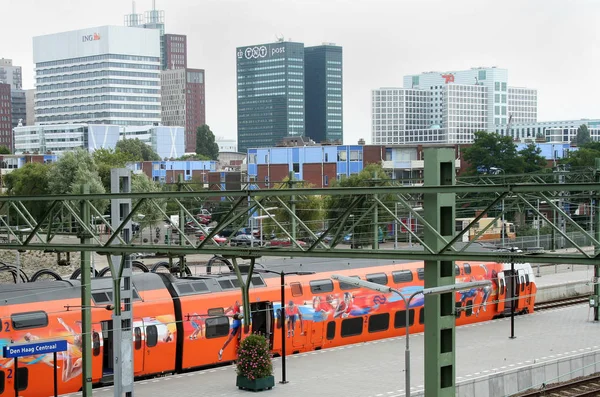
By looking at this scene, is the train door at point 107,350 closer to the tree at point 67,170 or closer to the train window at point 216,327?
the train window at point 216,327

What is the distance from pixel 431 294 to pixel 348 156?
79762 millimetres

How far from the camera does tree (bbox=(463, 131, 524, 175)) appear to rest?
304 feet

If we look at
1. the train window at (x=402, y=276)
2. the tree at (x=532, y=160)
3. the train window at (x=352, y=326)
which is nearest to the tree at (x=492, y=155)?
the tree at (x=532, y=160)

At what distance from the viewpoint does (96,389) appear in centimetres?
2698

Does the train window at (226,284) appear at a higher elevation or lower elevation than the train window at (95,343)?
higher

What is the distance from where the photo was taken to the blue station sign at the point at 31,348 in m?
22.4

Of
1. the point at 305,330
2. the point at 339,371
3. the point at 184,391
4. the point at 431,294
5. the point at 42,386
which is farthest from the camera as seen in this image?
the point at 305,330

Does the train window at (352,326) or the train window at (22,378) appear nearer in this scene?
the train window at (22,378)

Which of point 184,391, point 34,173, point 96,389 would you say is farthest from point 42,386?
point 34,173

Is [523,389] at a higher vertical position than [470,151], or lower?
lower

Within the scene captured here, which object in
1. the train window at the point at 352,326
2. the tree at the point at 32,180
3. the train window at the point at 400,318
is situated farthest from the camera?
the tree at the point at 32,180

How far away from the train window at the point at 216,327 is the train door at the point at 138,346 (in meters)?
2.38

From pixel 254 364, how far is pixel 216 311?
307 centimetres

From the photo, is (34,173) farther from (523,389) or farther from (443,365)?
(443,365)
